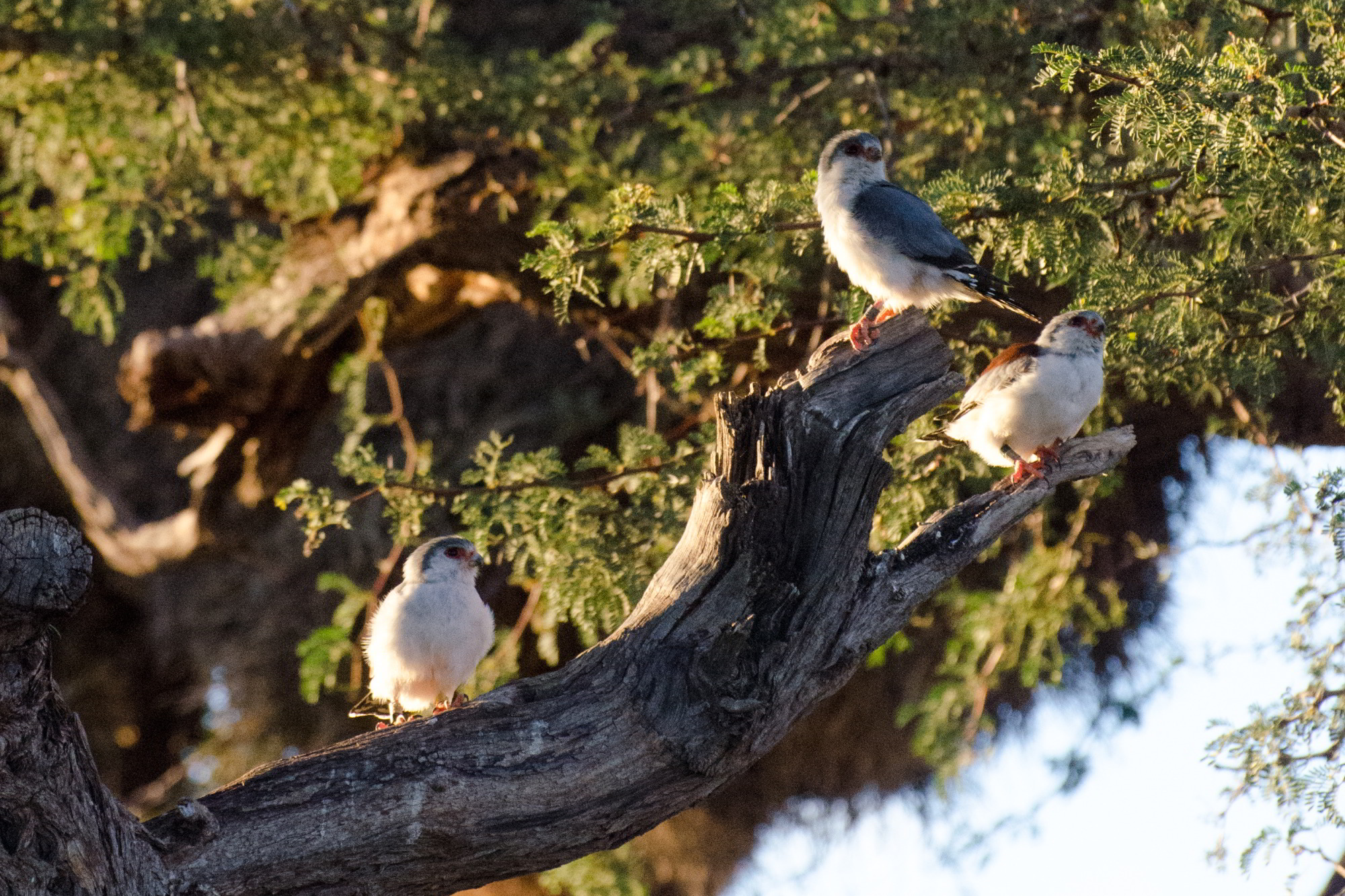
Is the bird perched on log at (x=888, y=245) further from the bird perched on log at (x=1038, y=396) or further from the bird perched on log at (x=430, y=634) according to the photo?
the bird perched on log at (x=430, y=634)

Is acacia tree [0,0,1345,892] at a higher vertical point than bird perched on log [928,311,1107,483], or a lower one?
higher

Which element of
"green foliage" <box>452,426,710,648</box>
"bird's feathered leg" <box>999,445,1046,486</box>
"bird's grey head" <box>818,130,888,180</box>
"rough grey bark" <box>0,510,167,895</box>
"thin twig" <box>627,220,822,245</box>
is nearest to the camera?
"rough grey bark" <box>0,510,167,895</box>

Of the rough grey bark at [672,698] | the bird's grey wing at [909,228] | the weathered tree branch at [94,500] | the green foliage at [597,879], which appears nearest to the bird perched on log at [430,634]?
the rough grey bark at [672,698]

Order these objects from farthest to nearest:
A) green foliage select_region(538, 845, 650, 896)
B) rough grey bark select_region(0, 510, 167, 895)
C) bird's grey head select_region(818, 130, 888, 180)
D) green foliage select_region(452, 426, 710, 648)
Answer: green foliage select_region(538, 845, 650, 896)
green foliage select_region(452, 426, 710, 648)
bird's grey head select_region(818, 130, 888, 180)
rough grey bark select_region(0, 510, 167, 895)

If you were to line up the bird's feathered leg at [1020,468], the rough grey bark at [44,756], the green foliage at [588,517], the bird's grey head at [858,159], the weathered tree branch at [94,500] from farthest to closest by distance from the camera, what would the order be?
the weathered tree branch at [94,500]
the green foliage at [588,517]
the bird's grey head at [858,159]
the bird's feathered leg at [1020,468]
the rough grey bark at [44,756]

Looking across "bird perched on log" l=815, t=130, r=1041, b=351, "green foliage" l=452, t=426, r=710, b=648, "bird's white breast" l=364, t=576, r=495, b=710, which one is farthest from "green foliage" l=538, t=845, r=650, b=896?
"bird perched on log" l=815, t=130, r=1041, b=351

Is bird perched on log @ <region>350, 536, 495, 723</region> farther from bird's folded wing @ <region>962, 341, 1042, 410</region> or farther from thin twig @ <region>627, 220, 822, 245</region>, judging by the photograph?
bird's folded wing @ <region>962, 341, 1042, 410</region>

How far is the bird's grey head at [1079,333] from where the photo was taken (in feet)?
13.5

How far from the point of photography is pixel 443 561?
4379 millimetres

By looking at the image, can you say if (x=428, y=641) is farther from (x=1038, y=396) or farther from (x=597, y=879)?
(x=597, y=879)

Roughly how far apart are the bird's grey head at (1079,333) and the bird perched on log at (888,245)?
0.37 ft

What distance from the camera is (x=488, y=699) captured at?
10.0 feet

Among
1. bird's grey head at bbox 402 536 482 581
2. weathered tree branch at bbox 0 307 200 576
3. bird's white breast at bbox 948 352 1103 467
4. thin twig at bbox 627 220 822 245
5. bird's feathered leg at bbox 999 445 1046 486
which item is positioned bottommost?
bird's feathered leg at bbox 999 445 1046 486

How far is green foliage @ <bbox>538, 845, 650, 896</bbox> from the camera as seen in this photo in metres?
6.97
